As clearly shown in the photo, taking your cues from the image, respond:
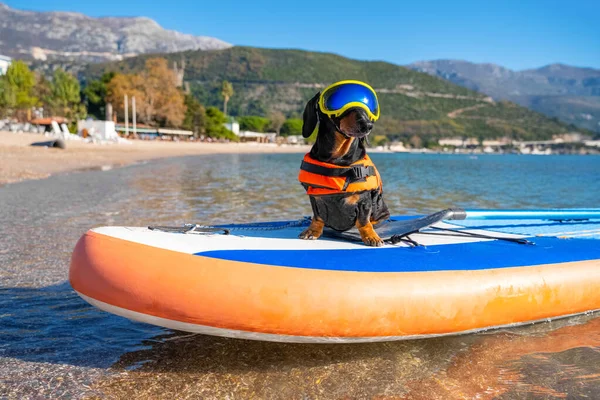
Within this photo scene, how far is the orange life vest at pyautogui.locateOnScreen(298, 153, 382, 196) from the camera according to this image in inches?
121

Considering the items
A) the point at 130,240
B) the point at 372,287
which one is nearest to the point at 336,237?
the point at 372,287

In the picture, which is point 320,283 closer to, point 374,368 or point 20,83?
point 374,368

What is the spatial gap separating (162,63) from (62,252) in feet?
209

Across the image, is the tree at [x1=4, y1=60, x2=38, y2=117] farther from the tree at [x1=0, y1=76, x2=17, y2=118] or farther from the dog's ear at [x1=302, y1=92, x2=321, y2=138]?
the dog's ear at [x1=302, y1=92, x2=321, y2=138]

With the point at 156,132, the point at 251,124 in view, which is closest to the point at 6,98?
the point at 156,132

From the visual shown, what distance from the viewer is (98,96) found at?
63031 millimetres

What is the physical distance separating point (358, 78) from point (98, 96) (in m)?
75.5

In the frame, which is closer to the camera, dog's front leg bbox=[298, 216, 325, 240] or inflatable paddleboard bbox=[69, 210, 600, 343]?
inflatable paddleboard bbox=[69, 210, 600, 343]

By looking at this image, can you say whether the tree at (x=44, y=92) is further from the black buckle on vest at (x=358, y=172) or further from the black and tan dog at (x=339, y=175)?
the black buckle on vest at (x=358, y=172)

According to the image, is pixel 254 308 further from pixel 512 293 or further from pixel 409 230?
pixel 512 293

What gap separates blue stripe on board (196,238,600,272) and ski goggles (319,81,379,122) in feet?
2.64

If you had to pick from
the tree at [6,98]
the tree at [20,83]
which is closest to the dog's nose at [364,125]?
the tree at [6,98]

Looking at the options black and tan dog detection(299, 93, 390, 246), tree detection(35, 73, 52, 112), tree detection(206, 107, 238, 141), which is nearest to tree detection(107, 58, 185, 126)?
tree detection(206, 107, 238, 141)

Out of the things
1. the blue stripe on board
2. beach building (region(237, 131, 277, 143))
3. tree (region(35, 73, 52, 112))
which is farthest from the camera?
beach building (region(237, 131, 277, 143))
